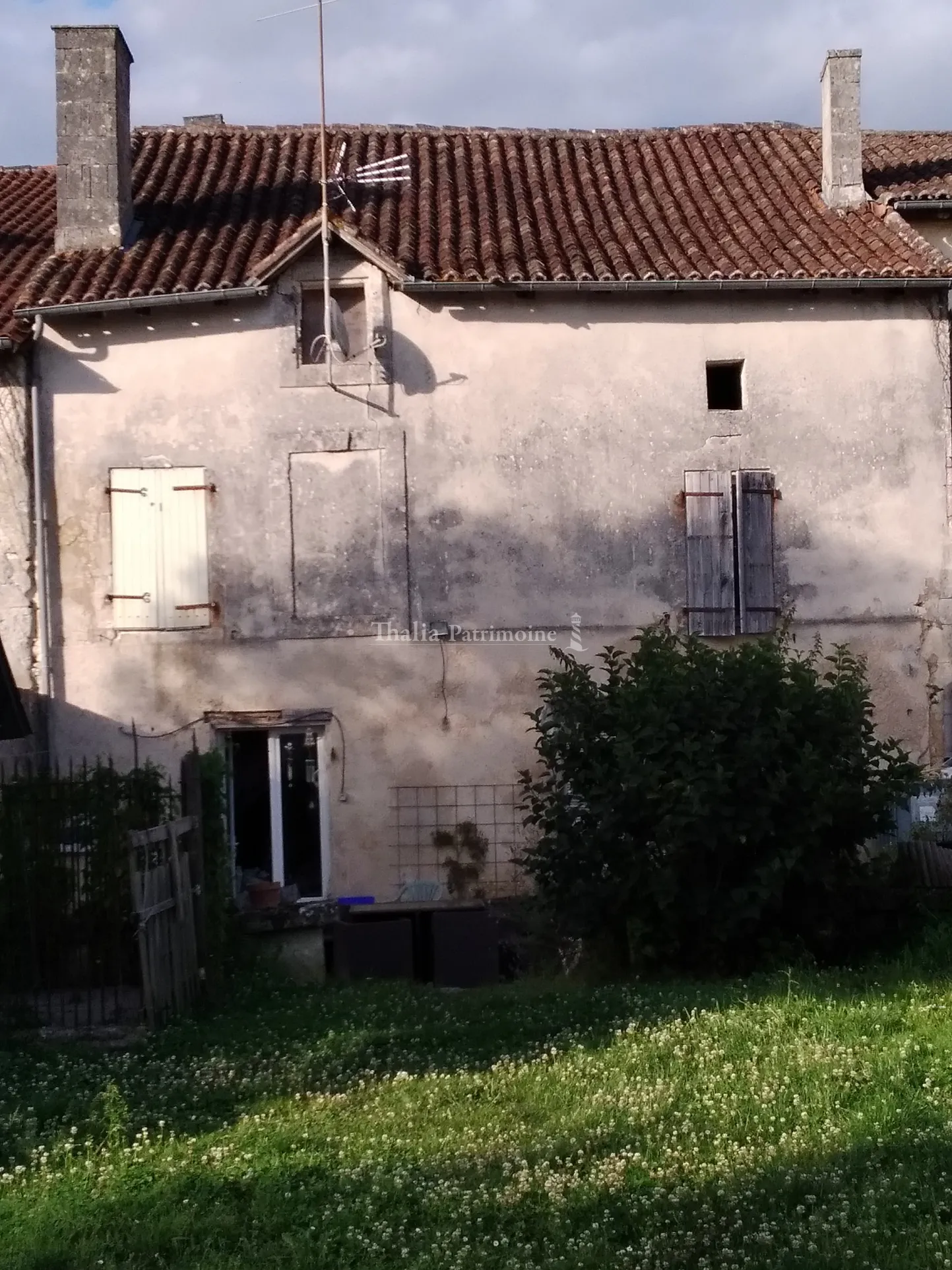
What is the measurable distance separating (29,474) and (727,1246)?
35.6ft

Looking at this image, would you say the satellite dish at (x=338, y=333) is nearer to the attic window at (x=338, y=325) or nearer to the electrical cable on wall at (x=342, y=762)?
the attic window at (x=338, y=325)

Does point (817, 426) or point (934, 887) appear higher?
point (817, 426)

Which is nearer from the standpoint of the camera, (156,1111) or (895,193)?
(156,1111)

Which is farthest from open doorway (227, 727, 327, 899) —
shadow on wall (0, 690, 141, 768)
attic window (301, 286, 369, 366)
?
attic window (301, 286, 369, 366)

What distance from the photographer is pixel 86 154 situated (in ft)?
47.2

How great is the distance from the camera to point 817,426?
45.6 ft

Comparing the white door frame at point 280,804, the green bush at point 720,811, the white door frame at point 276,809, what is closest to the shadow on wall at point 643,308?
the white door frame at point 280,804

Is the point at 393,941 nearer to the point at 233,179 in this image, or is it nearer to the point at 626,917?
the point at 626,917

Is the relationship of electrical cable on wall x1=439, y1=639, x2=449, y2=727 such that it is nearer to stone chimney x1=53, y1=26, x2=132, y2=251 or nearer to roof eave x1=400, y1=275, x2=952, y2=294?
roof eave x1=400, y1=275, x2=952, y2=294

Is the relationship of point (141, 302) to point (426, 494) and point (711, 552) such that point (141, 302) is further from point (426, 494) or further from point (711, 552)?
point (711, 552)

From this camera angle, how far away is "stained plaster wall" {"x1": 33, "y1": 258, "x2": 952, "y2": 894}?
1352cm

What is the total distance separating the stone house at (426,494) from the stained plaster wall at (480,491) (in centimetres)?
3

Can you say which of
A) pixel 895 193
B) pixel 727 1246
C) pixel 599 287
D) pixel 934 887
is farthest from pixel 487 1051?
pixel 895 193

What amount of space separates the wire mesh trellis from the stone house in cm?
3
